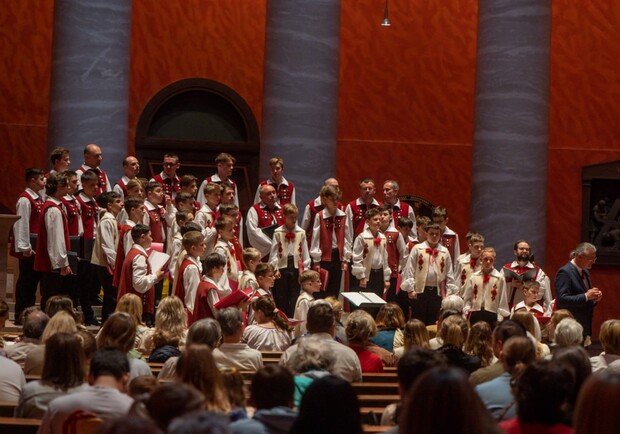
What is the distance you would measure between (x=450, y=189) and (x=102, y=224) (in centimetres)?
836

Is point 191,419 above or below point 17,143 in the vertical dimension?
below

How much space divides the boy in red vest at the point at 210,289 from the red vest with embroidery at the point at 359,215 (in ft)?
12.4

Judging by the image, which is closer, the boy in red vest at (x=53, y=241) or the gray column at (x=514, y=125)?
the boy in red vest at (x=53, y=241)

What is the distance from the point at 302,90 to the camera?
49.8 feet

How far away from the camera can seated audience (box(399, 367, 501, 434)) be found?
388 cm

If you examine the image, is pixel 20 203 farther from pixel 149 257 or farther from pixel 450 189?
pixel 450 189

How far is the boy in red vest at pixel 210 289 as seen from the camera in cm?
1117

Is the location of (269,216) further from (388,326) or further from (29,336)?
(29,336)

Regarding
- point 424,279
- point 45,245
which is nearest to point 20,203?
point 45,245

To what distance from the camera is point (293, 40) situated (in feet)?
49.8

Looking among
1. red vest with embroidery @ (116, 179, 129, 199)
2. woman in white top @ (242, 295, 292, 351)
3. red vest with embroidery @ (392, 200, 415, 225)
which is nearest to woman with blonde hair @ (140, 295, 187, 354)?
woman in white top @ (242, 295, 292, 351)

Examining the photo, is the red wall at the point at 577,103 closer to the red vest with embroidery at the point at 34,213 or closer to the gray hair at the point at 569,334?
the red vest with embroidery at the point at 34,213

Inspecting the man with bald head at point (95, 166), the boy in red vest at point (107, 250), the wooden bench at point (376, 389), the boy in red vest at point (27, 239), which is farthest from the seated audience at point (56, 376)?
the man with bald head at point (95, 166)

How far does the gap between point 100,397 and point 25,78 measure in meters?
14.3
